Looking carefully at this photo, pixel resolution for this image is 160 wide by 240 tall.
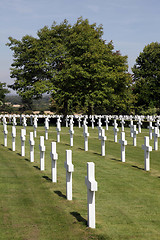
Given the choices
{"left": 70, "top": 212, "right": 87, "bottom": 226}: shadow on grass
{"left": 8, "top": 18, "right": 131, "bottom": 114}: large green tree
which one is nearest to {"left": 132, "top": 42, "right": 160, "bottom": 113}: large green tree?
{"left": 8, "top": 18, "right": 131, "bottom": 114}: large green tree

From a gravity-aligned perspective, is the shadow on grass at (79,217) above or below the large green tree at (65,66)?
below

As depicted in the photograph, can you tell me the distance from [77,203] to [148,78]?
54238 mm

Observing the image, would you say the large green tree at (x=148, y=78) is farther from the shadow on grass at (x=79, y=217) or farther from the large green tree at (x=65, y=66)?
the shadow on grass at (x=79, y=217)

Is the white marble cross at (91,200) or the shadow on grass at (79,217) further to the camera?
the shadow on grass at (79,217)

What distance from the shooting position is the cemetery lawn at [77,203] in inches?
273

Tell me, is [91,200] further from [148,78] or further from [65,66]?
[148,78]

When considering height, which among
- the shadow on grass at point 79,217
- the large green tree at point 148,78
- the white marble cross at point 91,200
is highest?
the large green tree at point 148,78

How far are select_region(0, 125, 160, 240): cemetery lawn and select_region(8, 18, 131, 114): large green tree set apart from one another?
1147 inches

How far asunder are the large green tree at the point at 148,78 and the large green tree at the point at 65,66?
1449cm

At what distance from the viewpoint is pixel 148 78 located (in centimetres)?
6119

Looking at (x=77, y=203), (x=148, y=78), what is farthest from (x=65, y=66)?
(x=77, y=203)

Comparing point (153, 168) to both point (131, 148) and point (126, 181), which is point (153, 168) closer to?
point (126, 181)

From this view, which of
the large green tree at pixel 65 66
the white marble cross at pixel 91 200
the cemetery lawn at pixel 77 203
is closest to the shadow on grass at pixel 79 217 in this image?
the cemetery lawn at pixel 77 203

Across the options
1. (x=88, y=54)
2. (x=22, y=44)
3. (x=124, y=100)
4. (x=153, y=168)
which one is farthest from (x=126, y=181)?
(x=124, y=100)
